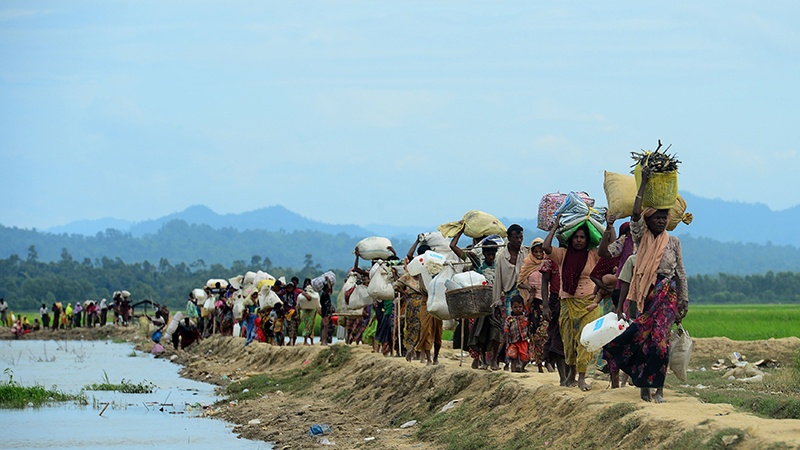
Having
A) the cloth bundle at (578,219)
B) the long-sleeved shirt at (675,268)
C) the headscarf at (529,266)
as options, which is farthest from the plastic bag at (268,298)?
the long-sleeved shirt at (675,268)

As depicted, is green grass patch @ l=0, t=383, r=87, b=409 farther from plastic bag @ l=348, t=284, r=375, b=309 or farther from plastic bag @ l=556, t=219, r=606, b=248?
plastic bag @ l=556, t=219, r=606, b=248

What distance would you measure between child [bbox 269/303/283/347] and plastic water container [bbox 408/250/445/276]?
10.4 m

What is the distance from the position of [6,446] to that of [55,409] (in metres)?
4.29

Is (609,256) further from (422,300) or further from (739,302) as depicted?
(739,302)

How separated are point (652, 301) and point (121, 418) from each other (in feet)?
33.6

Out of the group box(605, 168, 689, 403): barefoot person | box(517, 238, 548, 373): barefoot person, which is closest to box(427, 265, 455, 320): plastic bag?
box(517, 238, 548, 373): barefoot person

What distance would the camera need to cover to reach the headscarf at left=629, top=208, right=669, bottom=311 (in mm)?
9172

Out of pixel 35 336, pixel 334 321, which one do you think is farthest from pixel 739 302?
pixel 334 321

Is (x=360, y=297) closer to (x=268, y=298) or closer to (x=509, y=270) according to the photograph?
(x=268, y=298)

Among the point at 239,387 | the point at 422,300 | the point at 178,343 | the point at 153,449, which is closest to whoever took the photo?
the point at 153,449

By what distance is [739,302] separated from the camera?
8194 cm

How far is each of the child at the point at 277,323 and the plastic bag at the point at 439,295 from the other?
11.2 m

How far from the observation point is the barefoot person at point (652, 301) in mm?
9172

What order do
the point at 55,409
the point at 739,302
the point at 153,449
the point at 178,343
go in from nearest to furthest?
1. the point at 153,449
2. the point at 55,409
3. the point at 178,343
4. the point at 739,302
